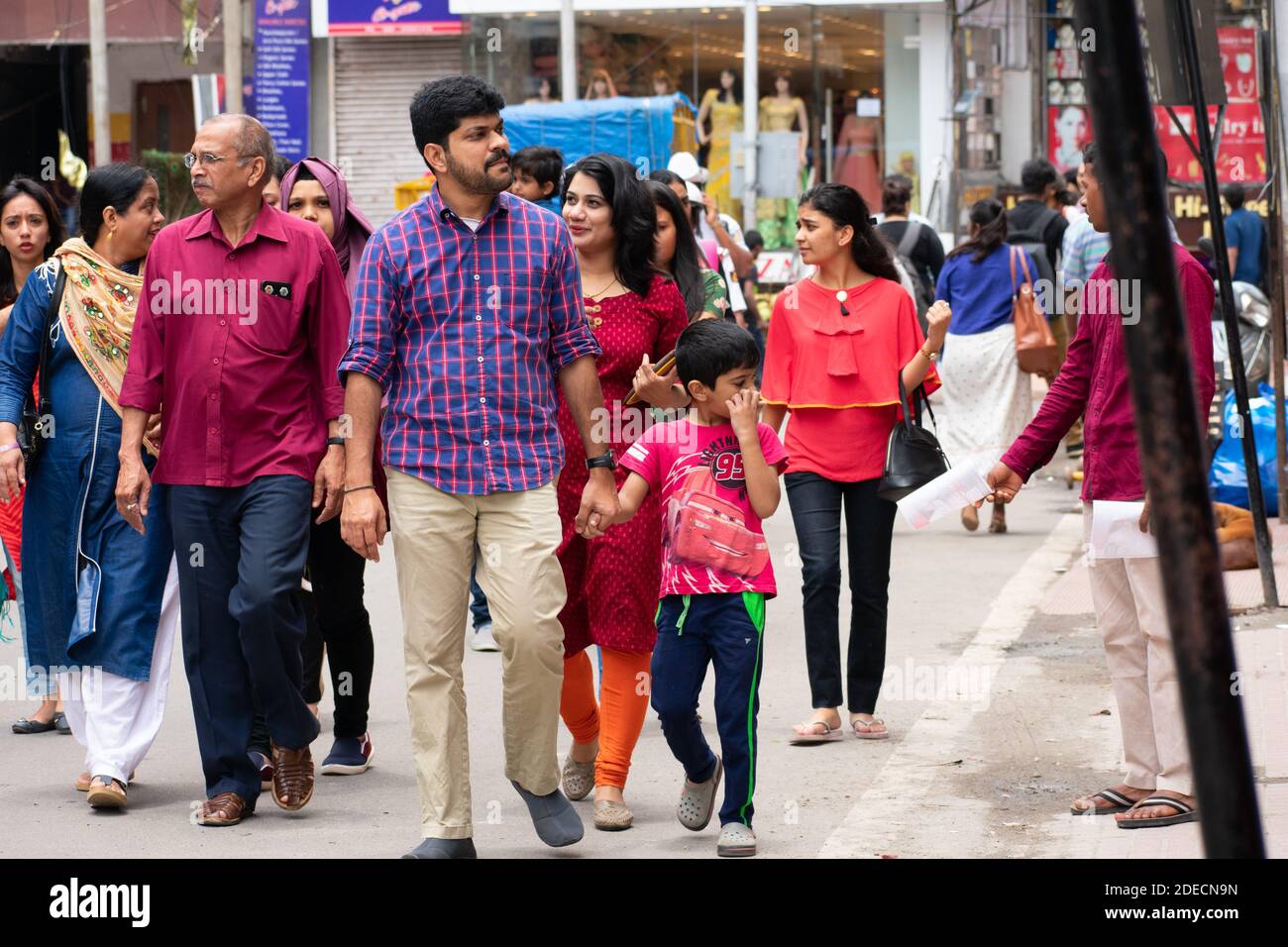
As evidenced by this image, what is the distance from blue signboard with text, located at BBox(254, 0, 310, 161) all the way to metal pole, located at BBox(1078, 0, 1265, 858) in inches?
982

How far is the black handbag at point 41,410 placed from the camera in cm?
611

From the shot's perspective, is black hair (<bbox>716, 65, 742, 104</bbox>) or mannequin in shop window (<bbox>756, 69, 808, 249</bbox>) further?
black hair (<bbox>716, 65, 742, 104</bbox>)

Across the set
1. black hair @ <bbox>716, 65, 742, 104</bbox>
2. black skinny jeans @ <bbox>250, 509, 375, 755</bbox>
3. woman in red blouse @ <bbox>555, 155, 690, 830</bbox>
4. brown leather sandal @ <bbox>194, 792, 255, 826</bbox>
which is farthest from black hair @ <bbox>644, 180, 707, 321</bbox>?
black hair @ <bbox>716, 65, 742, 104</bbox>

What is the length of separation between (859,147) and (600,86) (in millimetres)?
3484

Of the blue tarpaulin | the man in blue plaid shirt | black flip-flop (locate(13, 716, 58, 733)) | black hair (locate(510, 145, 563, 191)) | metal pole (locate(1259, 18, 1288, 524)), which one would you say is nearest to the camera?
the man in blue plaid shirt

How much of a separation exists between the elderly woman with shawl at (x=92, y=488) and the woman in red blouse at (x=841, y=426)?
213cm

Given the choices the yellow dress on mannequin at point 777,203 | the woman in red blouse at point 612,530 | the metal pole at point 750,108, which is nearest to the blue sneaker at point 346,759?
the woman in red blouse at point 612,530

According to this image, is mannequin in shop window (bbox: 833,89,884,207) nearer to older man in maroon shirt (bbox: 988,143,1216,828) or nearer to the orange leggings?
older man in maroon shirt (bbox: 988,143,1216,828)

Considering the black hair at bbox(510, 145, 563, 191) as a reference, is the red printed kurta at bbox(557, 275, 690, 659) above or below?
below

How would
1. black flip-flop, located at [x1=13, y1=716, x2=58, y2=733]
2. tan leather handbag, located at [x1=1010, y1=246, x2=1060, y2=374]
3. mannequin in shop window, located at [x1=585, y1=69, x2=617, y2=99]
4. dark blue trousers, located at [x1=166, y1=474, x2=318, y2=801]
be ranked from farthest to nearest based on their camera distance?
mannequin in shop window, located at [x1=585, y1=69, x2=617, y2=99], tan leather handbag, located at [x1=1010, y1=246, x2=1060, y2=374], black flip-flop, located at [x1=13, y1=716, x2=58, y2=733], dark blue trousers, located at [x1=166, y1=474, x2=318, y2=801]

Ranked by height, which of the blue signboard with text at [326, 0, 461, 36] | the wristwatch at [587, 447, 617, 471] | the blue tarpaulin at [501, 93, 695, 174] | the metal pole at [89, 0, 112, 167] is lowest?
the wristwatch at [587, 447, 617, 471]

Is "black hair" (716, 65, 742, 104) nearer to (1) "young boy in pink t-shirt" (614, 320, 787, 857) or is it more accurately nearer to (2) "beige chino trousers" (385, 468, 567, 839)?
(1) "young boy in pink t-shirt" (614, 320, 787, 857)

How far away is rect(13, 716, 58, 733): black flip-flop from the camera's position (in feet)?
23.1

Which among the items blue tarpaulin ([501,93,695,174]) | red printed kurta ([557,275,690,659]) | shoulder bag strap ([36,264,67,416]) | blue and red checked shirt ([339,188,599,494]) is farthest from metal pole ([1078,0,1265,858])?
blue tarpaulin ([501,93,695,174])
